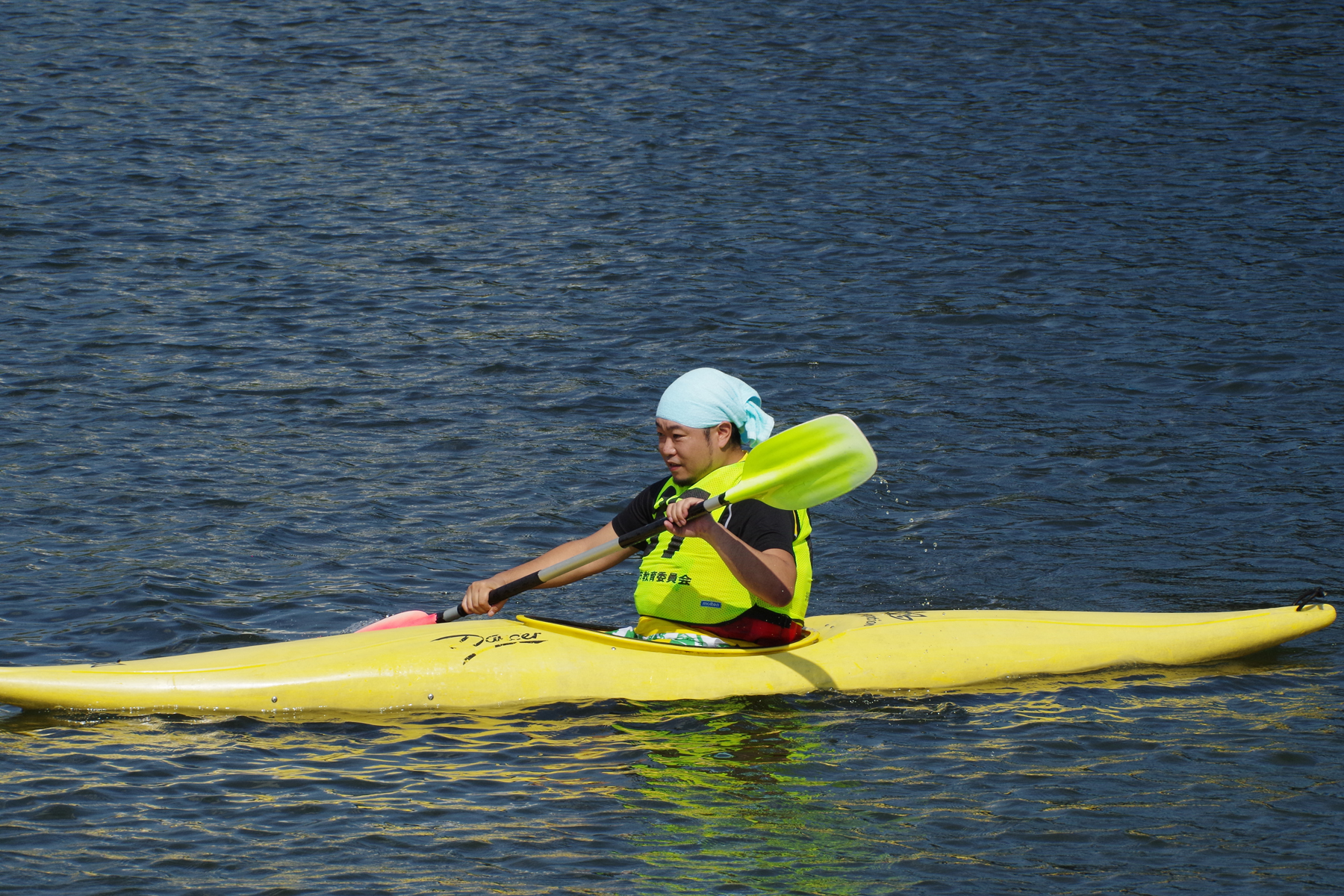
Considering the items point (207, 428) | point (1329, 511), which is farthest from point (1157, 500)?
point (207, 428)

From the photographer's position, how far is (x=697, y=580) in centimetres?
512

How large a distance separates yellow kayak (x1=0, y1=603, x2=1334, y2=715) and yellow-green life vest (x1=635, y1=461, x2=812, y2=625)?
142 millimetres

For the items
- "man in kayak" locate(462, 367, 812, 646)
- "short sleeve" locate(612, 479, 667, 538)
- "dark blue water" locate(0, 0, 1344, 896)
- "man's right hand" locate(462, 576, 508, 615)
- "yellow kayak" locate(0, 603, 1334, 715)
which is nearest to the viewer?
"dark blue water" locate(0, 0, 1344, 896)

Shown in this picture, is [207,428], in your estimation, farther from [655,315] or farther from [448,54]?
[448,54]

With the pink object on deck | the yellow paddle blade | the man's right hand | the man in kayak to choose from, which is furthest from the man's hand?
the pink object on deck

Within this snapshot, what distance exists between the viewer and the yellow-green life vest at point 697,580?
507cm

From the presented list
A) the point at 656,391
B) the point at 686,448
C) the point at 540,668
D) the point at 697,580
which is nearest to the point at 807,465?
the point at 686,448

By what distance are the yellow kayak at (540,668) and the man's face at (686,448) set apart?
2.30ft

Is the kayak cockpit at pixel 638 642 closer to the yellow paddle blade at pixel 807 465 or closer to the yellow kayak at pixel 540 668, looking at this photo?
the yellow kayak at pixel 540 668

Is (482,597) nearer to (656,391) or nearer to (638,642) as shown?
(638,642)

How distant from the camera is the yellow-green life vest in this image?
5.07 m

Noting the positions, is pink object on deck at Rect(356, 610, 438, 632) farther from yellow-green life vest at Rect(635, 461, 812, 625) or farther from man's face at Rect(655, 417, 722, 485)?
man's face at Rect(655, 417, 722, 485)

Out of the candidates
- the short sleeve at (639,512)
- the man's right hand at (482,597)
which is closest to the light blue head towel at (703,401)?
the short sleeve at (639,512)

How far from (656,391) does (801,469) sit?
4905 mm
